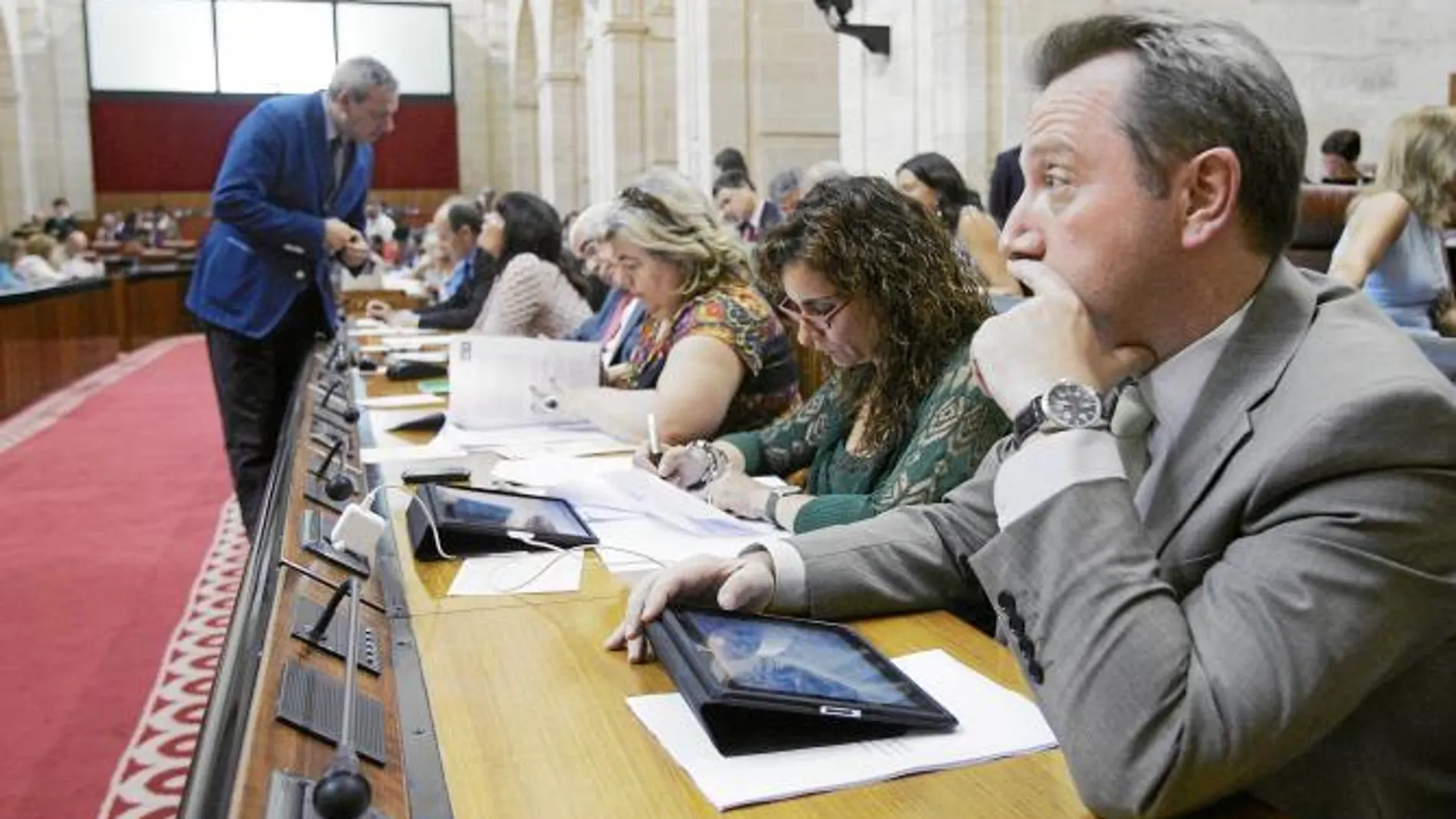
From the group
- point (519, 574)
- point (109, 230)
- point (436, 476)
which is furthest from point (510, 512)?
point (109, 230)

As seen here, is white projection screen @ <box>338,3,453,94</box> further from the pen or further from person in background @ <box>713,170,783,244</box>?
the pen

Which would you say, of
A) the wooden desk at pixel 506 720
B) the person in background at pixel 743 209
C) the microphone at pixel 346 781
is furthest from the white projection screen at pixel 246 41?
the microphone at pixel 346 781

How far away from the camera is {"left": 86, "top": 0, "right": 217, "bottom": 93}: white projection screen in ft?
64.6

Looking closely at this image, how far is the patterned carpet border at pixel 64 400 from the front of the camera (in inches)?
298

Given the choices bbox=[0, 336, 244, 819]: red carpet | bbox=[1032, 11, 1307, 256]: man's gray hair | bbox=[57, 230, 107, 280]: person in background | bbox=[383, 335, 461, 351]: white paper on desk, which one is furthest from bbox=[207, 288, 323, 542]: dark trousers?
bbox=[57, 230, 107, 280]: person in background

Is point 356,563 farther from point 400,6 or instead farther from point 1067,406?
point 400,6

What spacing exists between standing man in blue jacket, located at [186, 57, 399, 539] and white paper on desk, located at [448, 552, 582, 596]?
2194mm

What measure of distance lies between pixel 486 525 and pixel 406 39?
66.9 feet

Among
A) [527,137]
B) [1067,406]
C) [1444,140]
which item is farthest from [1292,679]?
[527,137]

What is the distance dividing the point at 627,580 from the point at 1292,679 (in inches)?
38.3

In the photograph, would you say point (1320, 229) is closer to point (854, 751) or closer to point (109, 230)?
point (854, 751)

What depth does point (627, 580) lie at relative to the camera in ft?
5.80

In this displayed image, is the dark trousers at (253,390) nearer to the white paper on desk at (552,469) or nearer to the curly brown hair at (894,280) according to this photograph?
the white paper on desk at (552,469)

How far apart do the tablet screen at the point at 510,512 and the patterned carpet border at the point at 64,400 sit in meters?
6.00
